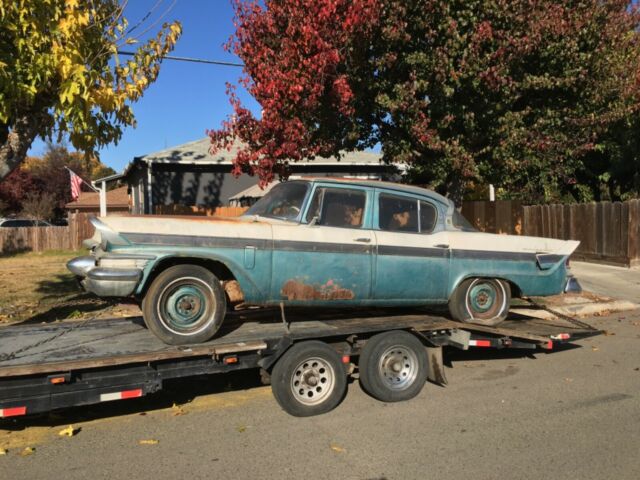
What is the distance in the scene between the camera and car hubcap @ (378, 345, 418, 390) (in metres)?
5.55

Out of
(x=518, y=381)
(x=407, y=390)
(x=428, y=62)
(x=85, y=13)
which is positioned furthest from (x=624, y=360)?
(x=85, y=13)

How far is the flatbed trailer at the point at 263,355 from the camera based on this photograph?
14.1 feet

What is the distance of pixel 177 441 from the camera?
4.54m

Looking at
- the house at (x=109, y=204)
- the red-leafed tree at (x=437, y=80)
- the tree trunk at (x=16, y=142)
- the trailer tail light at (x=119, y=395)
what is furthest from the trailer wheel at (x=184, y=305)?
the house at (x=109, y=204)

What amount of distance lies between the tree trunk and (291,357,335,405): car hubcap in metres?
4.99

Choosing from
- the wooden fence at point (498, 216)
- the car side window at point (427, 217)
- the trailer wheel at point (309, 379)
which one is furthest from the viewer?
the wooden fence at point (498, 216)

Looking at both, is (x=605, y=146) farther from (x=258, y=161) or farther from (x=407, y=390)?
(x=407, y=390)

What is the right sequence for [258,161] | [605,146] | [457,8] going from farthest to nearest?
[605,146] → [258,161] → [457,8]

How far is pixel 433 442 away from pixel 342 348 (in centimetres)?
126

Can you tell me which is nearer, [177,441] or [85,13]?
[177,441]

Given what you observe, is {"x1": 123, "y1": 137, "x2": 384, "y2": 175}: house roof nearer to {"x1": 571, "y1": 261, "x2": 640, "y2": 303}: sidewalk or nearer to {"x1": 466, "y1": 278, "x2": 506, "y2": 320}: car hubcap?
{"x1": 571, "y1": 261, "x2": 640, "y2": 303}: sidewalk

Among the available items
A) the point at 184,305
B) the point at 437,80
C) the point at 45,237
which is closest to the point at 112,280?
the point at 184,305

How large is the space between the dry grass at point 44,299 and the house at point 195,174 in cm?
507

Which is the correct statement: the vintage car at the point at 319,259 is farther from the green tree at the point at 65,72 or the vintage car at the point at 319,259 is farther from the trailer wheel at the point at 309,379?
the green tree at the point at 65,72
